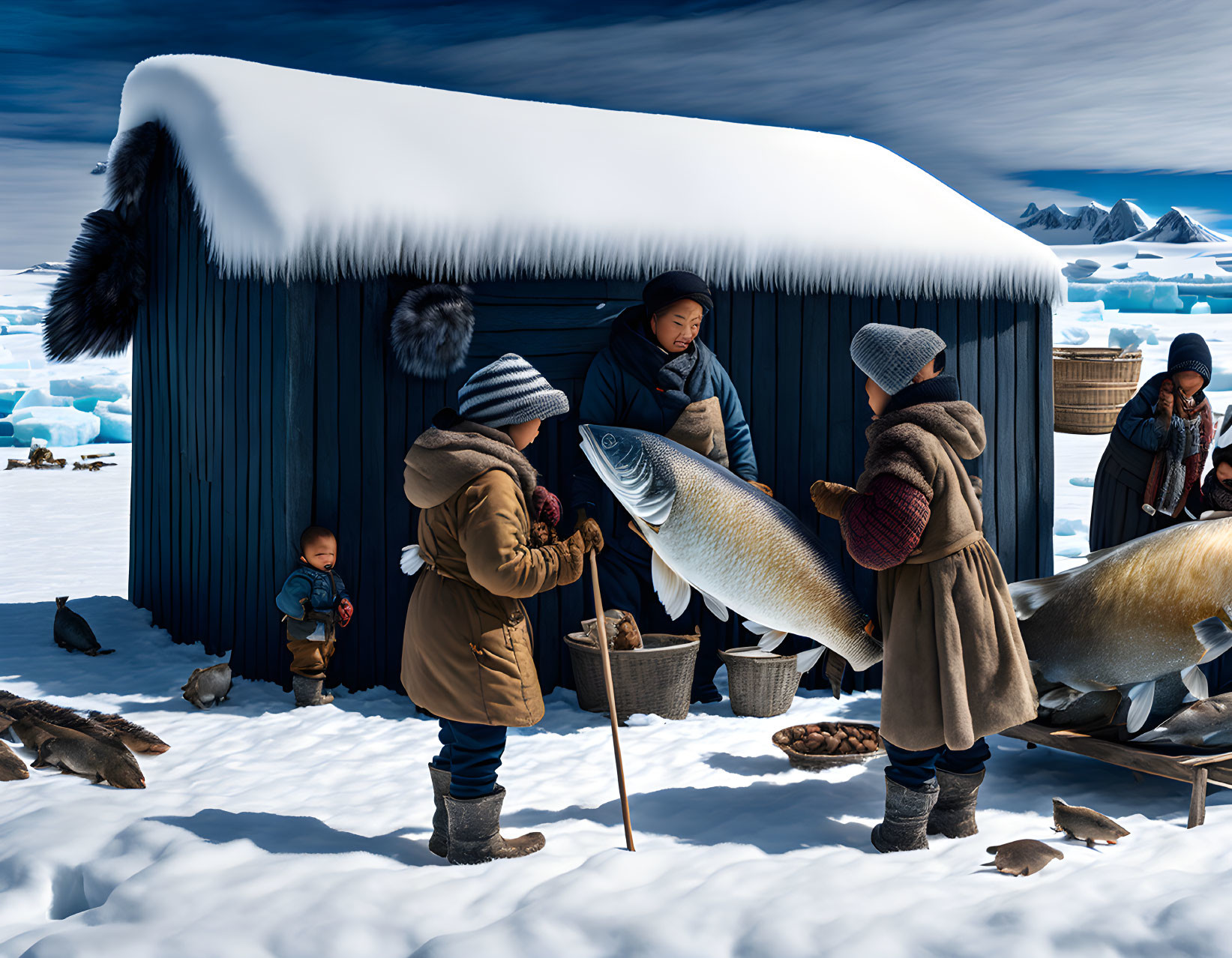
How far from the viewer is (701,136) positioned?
20.2 ft

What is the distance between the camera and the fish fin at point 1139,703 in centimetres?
389

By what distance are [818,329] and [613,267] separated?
122 cm

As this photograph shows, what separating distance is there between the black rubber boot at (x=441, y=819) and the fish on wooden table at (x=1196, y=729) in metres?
2.63

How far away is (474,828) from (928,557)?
1.66m

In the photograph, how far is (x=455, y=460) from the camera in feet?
10.0

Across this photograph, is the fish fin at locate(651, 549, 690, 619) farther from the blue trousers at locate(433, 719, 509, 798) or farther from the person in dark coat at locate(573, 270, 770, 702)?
the person in dark coat at locate(573, 270, 770, 702)

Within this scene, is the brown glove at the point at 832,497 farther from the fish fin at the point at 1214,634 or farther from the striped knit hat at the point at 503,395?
the fish fin at the point at 1214,634

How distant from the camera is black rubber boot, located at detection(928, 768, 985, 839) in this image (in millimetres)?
3613

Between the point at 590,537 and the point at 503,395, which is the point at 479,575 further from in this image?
the point at 503,395

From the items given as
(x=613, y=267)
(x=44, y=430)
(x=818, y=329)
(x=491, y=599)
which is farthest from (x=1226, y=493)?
(x=44, y=430)

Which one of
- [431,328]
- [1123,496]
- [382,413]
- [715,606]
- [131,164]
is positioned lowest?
[715,606]

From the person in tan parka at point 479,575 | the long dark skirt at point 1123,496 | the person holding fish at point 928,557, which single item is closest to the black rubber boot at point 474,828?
the person in tan parka at point 479,575

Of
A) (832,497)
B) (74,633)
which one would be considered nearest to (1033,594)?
(832,497)

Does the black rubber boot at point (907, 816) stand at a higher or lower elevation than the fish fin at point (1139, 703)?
lower
